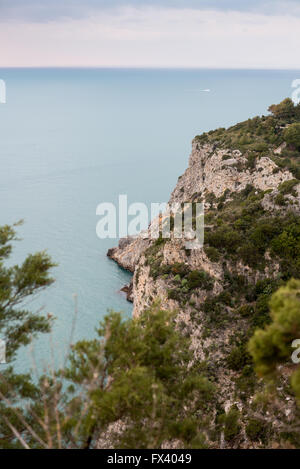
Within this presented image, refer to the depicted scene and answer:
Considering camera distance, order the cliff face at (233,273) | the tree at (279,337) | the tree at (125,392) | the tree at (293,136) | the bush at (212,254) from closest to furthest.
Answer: the tree at (279,337)
the tree at (125,392)
the cliff face at (233,273)
the bush at (212,254)
the tree at (293,136)

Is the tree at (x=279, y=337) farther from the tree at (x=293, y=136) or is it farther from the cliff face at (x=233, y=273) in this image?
the tree at (x=293, y=136)

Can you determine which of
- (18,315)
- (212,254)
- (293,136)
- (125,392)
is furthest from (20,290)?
(293,136)

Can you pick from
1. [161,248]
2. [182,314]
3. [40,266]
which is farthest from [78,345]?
[161,248]

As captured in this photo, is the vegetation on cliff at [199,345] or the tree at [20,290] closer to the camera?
the vegetation on cliff at [199,345]

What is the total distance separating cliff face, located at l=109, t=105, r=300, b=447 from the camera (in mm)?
21125

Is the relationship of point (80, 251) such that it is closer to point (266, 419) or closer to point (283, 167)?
point (283, 167)

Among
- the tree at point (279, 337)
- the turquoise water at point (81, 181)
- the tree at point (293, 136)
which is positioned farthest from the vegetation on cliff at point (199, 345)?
the turquoise water at point (81, 181)

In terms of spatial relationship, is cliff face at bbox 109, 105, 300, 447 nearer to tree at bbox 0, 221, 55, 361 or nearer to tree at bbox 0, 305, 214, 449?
tree at bbox 0, 305, 214, 449

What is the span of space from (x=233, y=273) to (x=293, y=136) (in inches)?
696

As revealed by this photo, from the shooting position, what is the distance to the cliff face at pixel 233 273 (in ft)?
69.3

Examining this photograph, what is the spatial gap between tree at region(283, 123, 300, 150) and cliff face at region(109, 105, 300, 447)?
2.23 metres

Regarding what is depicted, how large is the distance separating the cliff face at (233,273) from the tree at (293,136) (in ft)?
7.32

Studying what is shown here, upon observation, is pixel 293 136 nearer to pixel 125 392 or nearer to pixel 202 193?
pixel 202 193

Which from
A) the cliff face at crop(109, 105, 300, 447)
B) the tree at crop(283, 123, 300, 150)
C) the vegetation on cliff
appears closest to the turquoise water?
the vegetation on cliff
